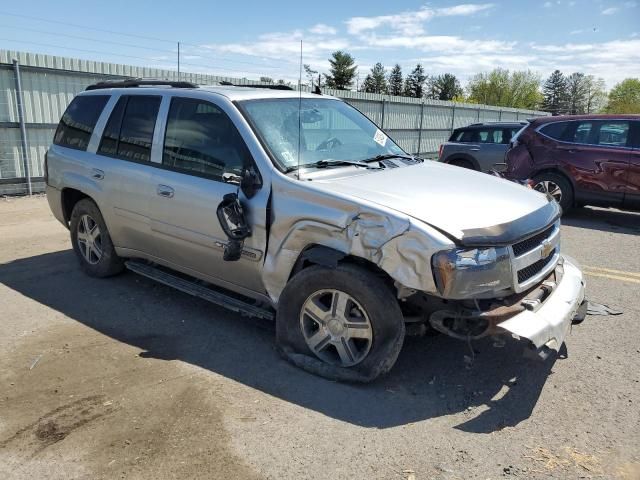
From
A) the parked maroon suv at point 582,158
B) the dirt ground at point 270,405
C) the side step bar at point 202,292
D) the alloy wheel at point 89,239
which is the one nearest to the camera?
the dirt ground at point 270,405

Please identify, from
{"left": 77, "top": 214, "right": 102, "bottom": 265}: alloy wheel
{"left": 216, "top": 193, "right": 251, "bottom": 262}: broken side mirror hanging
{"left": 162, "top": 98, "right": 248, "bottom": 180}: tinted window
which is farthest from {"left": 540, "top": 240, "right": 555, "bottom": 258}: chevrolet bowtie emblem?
{"left": 77, "top": 214, "right": 102, "bottom": 265}: alloy wheel

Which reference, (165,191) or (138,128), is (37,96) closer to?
(138,128)

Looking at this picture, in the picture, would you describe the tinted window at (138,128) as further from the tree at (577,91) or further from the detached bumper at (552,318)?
the tree at (577,91)

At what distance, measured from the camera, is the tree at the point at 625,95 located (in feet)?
221

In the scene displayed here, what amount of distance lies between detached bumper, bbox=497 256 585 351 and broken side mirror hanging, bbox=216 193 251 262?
73.9 inches

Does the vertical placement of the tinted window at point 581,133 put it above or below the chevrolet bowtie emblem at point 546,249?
above

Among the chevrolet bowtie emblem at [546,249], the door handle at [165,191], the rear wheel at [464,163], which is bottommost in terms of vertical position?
the rear wheel at [464,163]

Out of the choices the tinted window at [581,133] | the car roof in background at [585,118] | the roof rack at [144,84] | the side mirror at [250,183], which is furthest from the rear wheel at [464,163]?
the side mirror at [250,183]

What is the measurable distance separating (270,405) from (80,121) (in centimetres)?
392

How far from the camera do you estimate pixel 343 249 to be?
3.42m

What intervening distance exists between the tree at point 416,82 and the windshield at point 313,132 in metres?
89.1

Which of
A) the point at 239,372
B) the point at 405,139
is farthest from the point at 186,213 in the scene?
the point at 405,139

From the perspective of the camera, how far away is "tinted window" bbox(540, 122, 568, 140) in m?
9.62

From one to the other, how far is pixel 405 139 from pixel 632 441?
18358 millimetres
